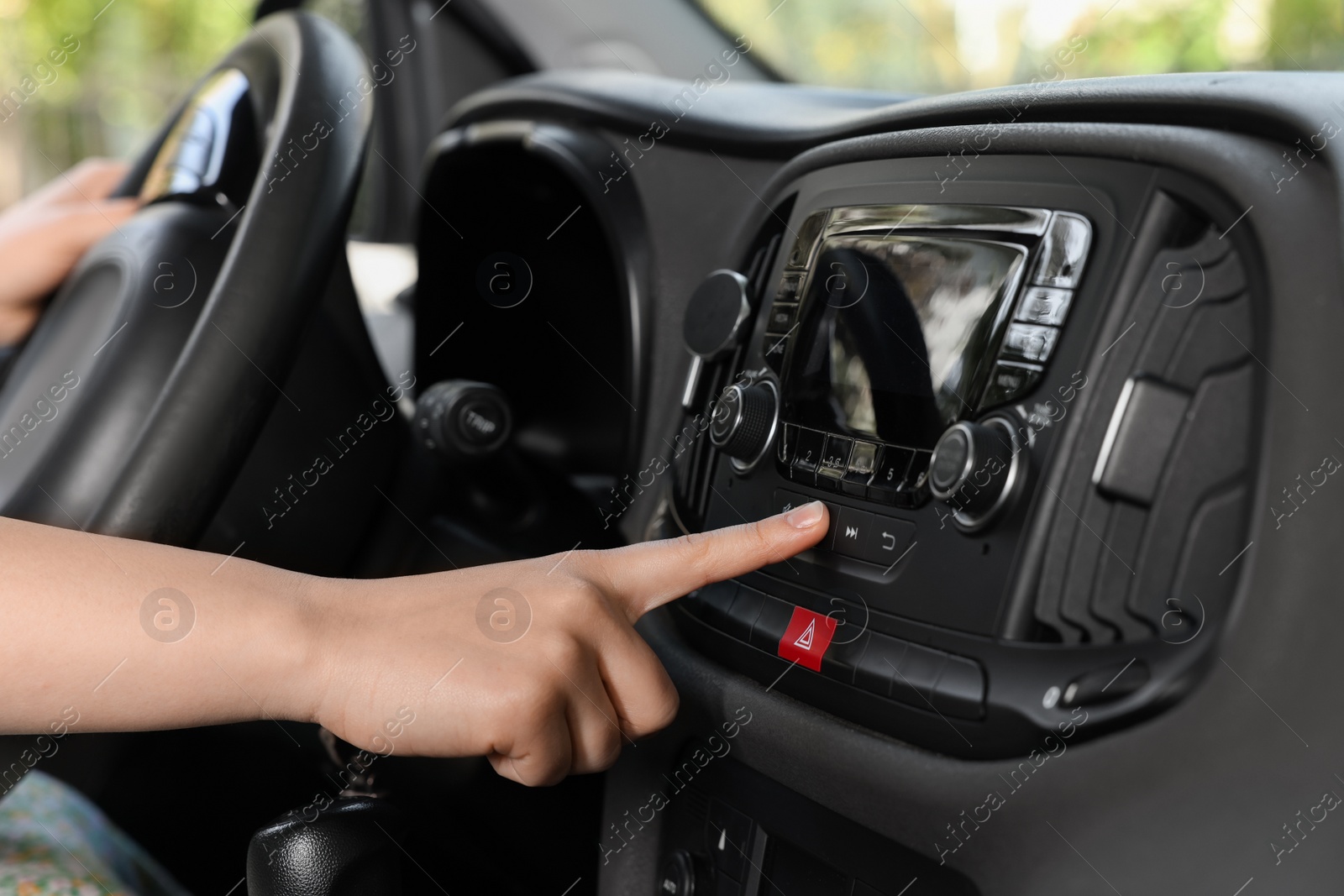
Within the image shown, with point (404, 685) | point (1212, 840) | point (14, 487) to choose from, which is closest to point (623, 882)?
point (404, 685)

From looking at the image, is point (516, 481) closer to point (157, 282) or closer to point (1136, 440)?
point (157, 282)

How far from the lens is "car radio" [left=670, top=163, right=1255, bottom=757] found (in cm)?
51

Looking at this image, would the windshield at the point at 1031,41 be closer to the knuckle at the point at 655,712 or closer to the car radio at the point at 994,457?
the car radio at the point at 994,457

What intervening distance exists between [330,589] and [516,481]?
0.47 m

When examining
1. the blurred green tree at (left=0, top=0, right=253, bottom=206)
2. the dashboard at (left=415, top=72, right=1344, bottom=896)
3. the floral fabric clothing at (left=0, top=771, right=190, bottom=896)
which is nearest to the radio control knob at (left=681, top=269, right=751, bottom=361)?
the dashboard at (left=415, top=72, right=1344, bottom=896)

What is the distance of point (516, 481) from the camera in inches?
42.1

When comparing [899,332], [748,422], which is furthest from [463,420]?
[899,332]

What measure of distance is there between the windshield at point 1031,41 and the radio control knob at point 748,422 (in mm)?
247

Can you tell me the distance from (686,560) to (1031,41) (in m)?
0.56

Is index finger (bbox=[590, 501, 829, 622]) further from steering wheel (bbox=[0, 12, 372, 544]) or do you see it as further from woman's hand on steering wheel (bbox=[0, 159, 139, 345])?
woman's hand on steering wheel (bbox=[0, 159, 139, 345])

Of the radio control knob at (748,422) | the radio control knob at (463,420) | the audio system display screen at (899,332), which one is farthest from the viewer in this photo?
the radio control knob at (463,420)

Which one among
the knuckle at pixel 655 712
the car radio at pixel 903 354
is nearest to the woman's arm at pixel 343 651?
the knuckle at pixel 655 712

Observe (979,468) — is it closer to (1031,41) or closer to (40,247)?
(1031,41)

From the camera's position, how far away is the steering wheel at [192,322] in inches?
28.0
